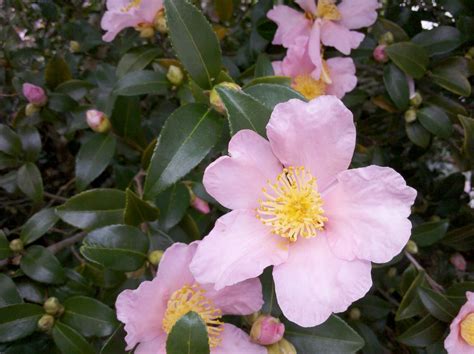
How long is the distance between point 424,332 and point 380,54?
661 mm

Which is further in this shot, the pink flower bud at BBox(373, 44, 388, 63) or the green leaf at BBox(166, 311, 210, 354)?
the pink flower bud at BBox(373, 44, 388, 63)

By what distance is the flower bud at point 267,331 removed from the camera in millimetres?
830

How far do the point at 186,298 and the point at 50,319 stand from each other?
32 cm

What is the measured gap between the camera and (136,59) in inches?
51.2

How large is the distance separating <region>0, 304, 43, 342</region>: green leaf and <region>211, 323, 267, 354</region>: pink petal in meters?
0.38

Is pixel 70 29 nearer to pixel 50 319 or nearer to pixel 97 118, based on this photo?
pixel 97 118

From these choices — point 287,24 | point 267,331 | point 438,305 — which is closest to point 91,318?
point 267,331

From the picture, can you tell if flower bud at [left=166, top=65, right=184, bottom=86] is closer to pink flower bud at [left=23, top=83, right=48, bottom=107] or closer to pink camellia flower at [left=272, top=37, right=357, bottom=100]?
pink camellia flower at [left=272, top=37, right=357, bottom=100]

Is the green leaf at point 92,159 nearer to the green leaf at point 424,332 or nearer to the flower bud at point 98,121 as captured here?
the flower bud at point 98,121

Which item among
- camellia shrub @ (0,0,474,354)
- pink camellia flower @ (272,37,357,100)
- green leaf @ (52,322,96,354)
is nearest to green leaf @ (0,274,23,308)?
camellia shrub @ (0,0,474,354)

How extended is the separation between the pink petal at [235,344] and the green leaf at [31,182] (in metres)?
0.62

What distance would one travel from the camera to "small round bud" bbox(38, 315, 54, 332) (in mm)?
1025

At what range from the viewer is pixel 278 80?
3.02 ft

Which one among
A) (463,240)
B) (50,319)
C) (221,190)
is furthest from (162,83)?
(463,240)
